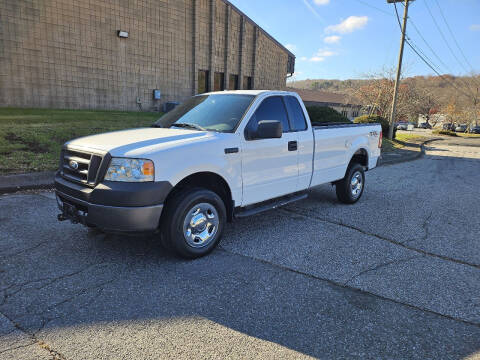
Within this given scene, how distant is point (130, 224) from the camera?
367cm

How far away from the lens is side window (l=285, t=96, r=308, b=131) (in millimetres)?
5534

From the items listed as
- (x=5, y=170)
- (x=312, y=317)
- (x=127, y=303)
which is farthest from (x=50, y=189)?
(x=312, y=317)

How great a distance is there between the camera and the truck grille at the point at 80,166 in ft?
12.5

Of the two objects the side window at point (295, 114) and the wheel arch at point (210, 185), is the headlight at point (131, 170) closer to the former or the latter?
the wheel arch at point (210, 185)

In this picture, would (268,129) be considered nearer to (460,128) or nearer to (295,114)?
(295,114)

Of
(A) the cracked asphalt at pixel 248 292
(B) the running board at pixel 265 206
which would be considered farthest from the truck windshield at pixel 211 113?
(A) the cracked asphalt at pixel 248 292

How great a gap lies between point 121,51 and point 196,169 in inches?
638

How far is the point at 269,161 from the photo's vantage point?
4.96 meters

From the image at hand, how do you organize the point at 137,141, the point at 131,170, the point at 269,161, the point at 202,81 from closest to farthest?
the point at 131,170, the point at 137,141, the point at 269,161, the point at 202,81

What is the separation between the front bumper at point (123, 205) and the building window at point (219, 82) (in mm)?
20656

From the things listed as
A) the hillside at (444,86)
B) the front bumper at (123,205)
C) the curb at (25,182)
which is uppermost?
the hillside at (444,86)

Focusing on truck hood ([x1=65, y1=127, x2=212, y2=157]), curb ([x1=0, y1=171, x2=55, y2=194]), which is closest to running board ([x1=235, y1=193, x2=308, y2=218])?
truck hood ([x1=65, y1=127, x2=212, y2=157])

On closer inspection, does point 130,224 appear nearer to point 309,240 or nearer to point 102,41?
point 309,240

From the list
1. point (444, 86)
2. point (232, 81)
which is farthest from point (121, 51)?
point (444, 86)
